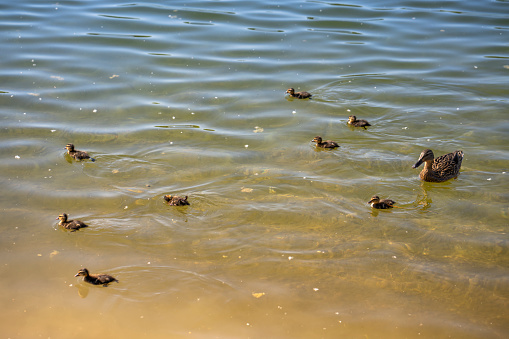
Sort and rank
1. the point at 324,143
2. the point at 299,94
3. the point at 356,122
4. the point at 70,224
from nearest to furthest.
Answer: the point at 70,224 < the point at 324,143 < the point at 356,122 < the point at 299,94

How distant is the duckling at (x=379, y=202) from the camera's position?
8797mm

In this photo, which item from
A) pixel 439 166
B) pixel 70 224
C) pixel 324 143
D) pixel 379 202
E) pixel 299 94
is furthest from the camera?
pixel 299 94

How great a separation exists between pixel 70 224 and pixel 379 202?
201 inches

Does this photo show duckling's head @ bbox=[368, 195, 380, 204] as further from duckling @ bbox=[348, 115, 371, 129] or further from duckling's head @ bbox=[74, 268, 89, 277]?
duckling's head @ bbox=[74, 268, 89, 277]

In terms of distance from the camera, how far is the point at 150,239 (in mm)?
8266

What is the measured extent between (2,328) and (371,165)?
7.00 metres

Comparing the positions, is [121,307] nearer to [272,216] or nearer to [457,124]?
[272,216]

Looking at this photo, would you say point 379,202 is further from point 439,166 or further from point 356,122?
point 356,122

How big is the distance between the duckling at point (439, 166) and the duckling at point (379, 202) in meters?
1.36

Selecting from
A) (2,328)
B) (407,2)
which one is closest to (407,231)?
(2,328)

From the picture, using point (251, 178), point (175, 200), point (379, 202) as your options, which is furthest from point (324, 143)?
point (175, 200)

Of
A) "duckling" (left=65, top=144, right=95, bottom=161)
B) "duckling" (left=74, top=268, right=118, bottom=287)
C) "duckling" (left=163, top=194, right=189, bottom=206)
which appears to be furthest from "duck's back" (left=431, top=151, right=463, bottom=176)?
"duckling" (left=65, top=144, right=95, bottom=161)

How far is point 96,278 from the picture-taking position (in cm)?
721

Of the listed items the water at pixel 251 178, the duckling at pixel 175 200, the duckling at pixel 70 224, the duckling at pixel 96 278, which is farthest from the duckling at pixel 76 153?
A: the duckling at pixel 96 278
